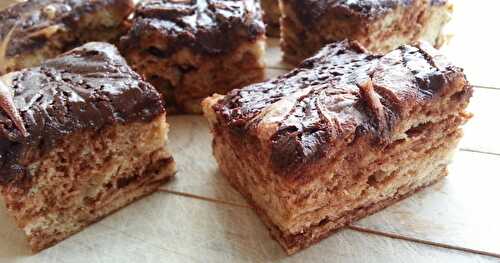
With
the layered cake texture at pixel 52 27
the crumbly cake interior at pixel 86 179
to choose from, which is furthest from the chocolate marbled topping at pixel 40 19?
the crumbly cake interior at pixel 86 179

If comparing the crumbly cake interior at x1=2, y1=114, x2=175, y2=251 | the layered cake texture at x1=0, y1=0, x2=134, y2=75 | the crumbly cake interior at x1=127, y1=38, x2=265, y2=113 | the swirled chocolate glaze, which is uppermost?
the swirled chocolate glaze

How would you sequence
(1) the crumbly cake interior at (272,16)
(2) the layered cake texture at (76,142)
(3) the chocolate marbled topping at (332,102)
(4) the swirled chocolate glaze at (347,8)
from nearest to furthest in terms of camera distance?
1. (3) the chocolate marbled topping at (332,102)
2. (2) the layered cake texture at (76,142)
3. (4) the swirled chocolate glaze at (347,8)
4. (1) the crumbly cake interior at (272,16)

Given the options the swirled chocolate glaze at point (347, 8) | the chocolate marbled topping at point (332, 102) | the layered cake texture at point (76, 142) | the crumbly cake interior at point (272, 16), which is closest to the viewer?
the chocolate marbled topping at point (332, 102)

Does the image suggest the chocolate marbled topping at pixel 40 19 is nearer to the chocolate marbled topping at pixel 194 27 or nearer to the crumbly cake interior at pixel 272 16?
the chocolate marbled topping at pixel 194 27

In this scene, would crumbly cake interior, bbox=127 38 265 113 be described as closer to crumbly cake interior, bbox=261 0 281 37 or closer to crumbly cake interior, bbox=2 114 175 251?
crumbly cake interior, bbox=2 114 175 251

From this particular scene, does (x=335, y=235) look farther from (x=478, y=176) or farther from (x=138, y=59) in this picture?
(x=138, y=59)

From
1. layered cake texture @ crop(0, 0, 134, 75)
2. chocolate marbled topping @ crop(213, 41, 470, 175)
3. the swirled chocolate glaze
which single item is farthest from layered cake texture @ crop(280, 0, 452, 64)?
layered cake texture @ crop(0, 0, 134, 75)

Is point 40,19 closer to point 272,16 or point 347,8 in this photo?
point 272,16
